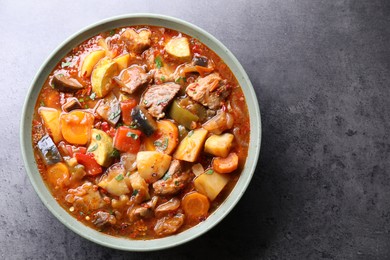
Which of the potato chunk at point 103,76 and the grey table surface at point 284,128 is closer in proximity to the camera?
the potato chunk at point 103,76

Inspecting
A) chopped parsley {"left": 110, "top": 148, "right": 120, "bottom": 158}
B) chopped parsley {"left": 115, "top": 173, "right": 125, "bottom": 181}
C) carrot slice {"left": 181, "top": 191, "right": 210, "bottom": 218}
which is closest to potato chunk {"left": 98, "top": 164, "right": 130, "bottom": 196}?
chopped parsley {"left": 115, "top": 173, "right": 125, "bottom": 181}

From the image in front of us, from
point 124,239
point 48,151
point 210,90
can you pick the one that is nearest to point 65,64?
point 48,151

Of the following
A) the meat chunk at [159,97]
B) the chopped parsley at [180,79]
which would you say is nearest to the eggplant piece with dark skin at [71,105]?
the meat chunk at [159,97]

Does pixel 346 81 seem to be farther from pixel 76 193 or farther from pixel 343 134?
pixel 76 193

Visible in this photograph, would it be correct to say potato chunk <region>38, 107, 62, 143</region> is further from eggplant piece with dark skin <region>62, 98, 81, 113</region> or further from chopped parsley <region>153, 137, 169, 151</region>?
chopped parsley <region>153, 137, 169, 151</region>

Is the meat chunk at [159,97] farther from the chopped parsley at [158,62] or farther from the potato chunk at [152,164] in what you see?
the potato chunk at [152,164]

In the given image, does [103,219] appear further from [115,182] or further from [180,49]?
[180,49]
